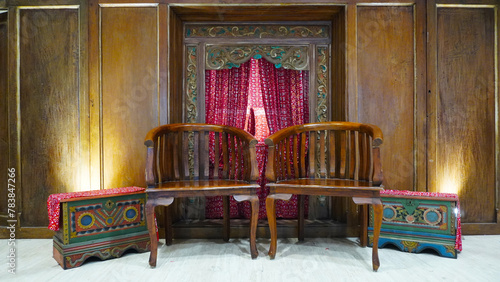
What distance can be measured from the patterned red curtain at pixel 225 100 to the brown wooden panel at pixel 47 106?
3.67ft

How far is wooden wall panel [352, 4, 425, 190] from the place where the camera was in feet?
8.60

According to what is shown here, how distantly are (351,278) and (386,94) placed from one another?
5.22ft

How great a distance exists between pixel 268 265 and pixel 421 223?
1.12m

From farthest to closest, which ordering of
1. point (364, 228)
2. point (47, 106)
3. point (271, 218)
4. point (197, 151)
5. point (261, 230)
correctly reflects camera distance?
point (47, 106), point (261, 230), point (197, 151), point (364, 228), point (271, 218)

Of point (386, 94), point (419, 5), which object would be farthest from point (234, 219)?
point (419, 5)

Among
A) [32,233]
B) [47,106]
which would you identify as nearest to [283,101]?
[47,106]

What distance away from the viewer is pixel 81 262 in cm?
197

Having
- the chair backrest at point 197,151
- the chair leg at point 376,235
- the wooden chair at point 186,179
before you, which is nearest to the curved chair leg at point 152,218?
the wooden chair at point 186,179

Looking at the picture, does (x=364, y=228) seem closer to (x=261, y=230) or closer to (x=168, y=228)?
(x=261, y=230)

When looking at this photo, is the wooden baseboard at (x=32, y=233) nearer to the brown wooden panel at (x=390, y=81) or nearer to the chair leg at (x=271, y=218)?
the chair leg at (x=271, y=218)

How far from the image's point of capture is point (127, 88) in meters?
2.64

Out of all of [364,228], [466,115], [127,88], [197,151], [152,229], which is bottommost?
[364,228]

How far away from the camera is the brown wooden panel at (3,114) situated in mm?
2703
